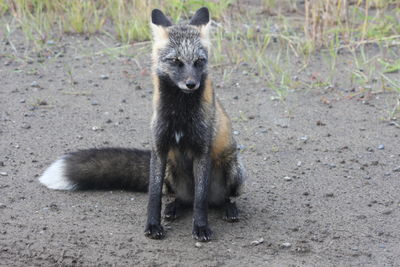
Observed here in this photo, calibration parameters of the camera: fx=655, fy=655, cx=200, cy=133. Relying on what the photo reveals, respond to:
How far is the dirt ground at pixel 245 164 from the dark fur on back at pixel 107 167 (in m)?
0.16

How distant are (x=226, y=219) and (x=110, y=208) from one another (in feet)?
3.44

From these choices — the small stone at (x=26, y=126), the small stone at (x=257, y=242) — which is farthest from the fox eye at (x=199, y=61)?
the small stone at (x=26, y=126)

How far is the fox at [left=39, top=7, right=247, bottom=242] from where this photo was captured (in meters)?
5.34

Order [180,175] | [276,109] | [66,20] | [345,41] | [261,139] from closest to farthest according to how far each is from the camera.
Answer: [180,175], [261,139], [276,109], [345,41], [66,20]

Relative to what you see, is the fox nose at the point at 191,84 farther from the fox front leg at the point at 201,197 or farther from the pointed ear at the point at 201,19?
the pointed ear at the point at 201,19

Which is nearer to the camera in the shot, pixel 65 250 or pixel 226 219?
pixel 65 250

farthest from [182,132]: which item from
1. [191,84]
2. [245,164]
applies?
[245,164]

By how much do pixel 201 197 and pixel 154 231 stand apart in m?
0.47

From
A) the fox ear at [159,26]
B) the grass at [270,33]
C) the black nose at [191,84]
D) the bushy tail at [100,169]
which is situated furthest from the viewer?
the grass at [270,33]

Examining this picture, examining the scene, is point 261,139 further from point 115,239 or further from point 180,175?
point 115,239

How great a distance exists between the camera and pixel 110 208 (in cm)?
589

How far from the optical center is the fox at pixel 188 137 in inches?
210

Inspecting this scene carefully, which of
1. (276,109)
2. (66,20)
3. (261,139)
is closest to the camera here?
(261,139)

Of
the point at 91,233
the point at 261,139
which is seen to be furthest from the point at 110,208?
the point at 261,139
